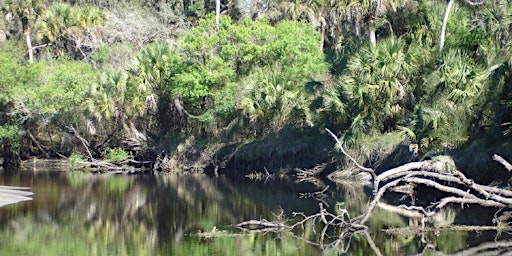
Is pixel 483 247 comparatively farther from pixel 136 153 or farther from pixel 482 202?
pixel 136 153

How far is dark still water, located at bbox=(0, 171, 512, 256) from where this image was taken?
59.3ft

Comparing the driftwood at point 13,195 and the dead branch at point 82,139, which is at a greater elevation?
the dead branch at point 82,139

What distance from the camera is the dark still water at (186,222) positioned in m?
18.1

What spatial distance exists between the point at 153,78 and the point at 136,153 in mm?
5124

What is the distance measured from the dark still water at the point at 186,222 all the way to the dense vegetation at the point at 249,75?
4.25 m

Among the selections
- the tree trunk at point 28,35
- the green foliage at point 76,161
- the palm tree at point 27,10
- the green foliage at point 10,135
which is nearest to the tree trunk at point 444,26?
the green foliage at point 76,161

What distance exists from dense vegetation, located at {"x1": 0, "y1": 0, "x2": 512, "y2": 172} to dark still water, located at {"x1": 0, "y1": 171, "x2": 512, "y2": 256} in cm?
425

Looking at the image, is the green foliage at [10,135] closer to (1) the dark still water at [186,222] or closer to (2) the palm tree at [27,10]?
(2) the palm tree at [27,10]

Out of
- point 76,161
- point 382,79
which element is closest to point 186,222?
point 382,79

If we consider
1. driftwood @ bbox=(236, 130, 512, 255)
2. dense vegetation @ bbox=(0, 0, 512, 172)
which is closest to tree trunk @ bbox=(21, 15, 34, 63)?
dense vegetation @ bbox=(0, 0, 512, 172)

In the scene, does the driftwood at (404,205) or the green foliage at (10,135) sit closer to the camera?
the driftwood at (404,205)

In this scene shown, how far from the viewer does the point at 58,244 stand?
64.0ft

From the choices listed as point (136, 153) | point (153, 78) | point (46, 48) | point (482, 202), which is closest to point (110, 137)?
point (136, 153)

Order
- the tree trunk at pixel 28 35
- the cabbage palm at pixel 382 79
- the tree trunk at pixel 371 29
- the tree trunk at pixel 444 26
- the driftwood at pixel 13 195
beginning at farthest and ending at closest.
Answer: the tree trunk at pixel 28 35
the tree trunk at pixel 371 29
the tree trunk at pixel 444 26
the cabbage palm at pixel 382 79
the driftwood at pixel 13 195
